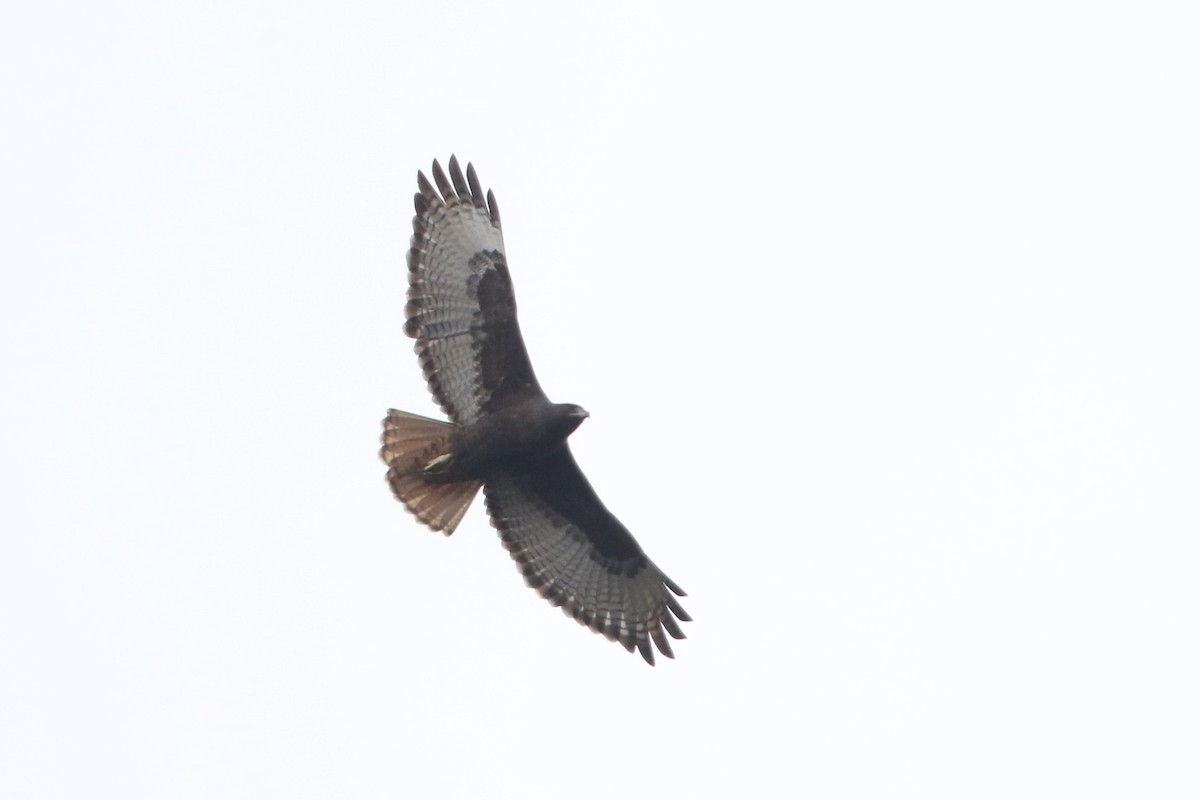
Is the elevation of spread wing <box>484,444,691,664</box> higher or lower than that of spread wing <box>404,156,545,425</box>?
lower

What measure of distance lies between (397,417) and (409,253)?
55.5 inches

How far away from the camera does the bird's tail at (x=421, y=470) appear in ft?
49.9

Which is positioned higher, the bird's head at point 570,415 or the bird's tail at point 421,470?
the bird's head at point 570,415

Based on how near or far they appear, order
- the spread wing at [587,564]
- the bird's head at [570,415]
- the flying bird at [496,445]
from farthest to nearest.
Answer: the spread wing at [587,564] < the flying bird at [496,445] < the bird's head at [570,415]

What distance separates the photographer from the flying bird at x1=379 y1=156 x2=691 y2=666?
1515 cm

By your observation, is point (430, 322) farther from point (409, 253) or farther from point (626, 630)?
point (626, 630)

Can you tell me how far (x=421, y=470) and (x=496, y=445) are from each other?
2.36ft

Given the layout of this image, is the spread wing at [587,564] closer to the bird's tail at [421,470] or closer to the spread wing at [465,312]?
the bird's tail at [421,470]

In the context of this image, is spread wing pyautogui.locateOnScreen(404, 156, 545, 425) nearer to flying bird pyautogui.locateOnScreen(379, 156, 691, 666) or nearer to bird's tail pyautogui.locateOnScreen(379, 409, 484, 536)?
flying bird pyautogui.locateOnScreen(379, 156, 691, 666)

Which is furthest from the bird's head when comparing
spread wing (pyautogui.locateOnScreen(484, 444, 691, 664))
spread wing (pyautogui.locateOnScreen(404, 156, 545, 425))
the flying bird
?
spread wing (pyautogui.locateOnScreen(484, 444, 691, 664))

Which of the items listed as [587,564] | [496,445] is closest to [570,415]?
[496,445]

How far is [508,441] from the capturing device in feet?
49.2

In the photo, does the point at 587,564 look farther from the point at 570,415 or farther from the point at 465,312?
the point at 465,312

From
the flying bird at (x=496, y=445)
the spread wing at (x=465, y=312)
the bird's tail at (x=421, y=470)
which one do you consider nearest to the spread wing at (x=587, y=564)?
the flying bird at (x=496, y=445)
